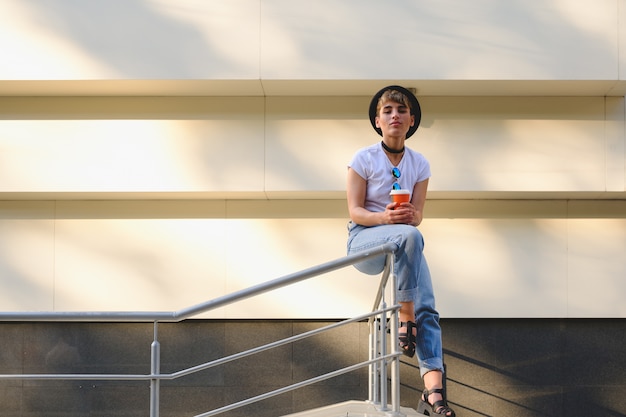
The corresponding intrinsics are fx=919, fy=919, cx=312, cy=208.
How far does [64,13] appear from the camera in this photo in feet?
24.9

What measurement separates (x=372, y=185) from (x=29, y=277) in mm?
4092

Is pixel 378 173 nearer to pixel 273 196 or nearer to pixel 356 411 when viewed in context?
pixel 356 411

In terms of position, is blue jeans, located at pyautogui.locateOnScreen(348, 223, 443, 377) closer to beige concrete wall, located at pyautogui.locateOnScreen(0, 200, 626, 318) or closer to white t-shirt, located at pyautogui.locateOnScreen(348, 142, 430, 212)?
white t-shirt, located at pyautogui.locateOnScreen(348, 142, 430, 212)

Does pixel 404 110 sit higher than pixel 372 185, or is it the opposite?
pixel 404 110

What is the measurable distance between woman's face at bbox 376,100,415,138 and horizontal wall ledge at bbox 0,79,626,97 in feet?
7.61

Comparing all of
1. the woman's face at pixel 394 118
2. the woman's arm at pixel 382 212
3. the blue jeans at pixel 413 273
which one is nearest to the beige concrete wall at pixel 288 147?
the woman's face at pixel 394 118

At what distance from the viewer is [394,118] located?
5.13 m

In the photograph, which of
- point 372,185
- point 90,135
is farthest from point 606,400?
point 90,135

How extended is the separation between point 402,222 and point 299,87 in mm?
3028

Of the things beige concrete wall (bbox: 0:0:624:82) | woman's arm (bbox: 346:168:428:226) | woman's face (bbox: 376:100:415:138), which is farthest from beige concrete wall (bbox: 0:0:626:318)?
woman's arm (bbox: 346:168:428:226)

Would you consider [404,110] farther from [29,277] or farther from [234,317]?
[29,277]

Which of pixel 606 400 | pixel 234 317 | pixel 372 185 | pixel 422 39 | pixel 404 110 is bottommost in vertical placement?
pixel 606 400

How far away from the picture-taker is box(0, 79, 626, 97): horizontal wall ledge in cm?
752

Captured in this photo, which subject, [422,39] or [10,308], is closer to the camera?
[422,39]
